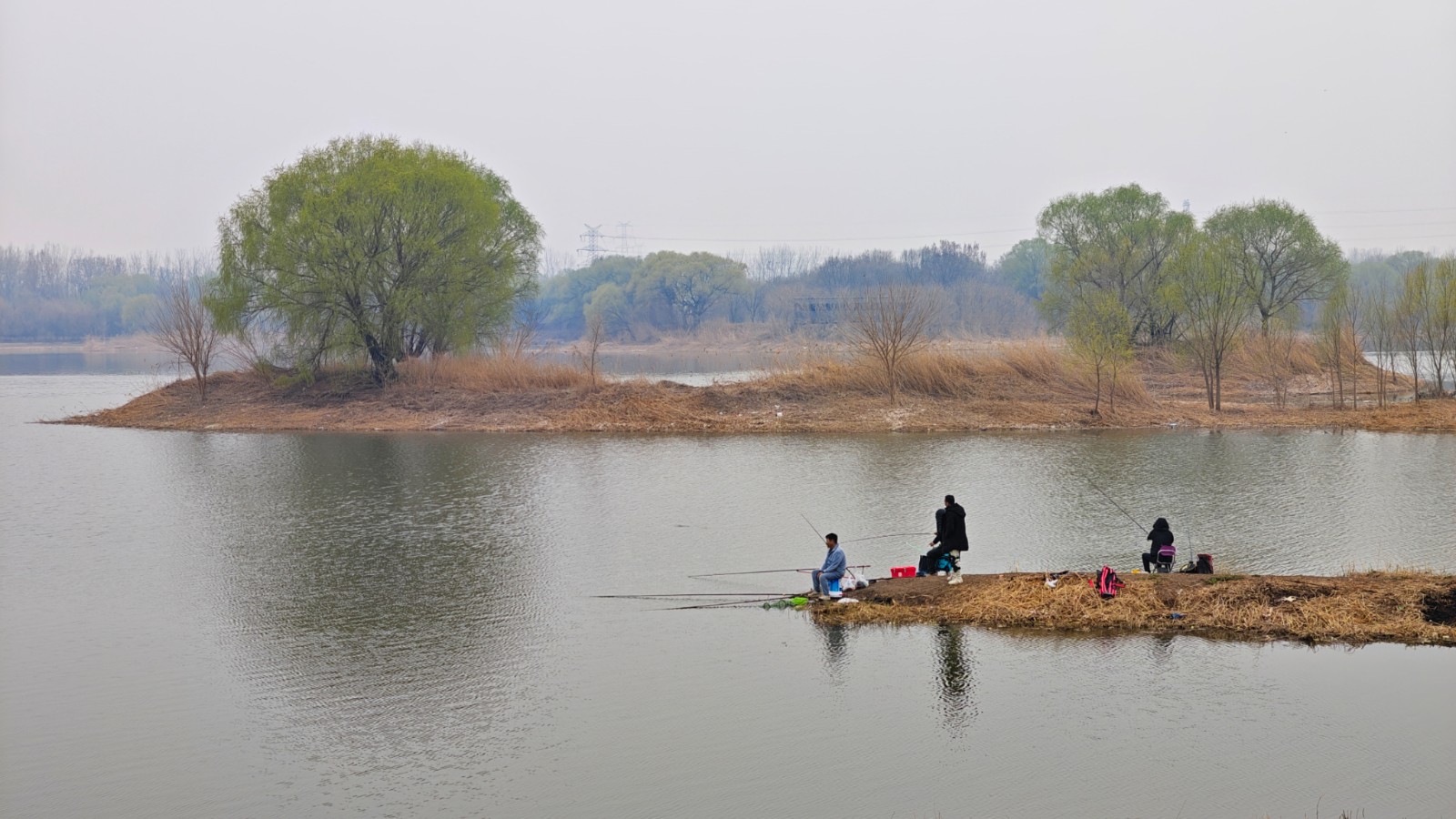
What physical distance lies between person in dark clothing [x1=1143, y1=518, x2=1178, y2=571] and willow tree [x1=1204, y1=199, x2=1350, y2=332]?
45698 millimetres

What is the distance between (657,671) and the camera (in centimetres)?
1395

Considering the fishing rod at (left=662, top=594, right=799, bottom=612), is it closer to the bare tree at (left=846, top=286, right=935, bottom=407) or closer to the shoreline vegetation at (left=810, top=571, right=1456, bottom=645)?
the shoreline vegetation at (left=810, top=571, right=1456, bottom=645)

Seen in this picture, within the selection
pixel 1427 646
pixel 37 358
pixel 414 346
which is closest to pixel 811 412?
pixel 414 346

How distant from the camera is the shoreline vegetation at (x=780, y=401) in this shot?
128 ft

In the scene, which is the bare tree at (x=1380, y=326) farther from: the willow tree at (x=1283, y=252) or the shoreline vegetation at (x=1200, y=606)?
the shoreline vegetation at (x=1200, y=606)

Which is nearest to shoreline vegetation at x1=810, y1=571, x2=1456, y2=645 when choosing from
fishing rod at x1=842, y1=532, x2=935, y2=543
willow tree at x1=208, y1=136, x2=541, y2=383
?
fishing rod at x1=842, y1=532, x2=935, y2=543

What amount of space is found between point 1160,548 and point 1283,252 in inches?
1915

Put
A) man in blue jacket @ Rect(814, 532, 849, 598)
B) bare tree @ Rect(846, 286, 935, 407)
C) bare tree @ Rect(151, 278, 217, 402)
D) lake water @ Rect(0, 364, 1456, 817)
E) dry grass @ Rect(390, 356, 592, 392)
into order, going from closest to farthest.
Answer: lake water @ Rect(0, 364, 1456, 817) < man in blue jacket @ Rect(814, 532, 849, 598) < bare tree @ Rect(846, 286, 935, 407) < dry grass @ Rect(390, 356, 592, 392) < bare tree @ Rect(151, 278, 217, 402)

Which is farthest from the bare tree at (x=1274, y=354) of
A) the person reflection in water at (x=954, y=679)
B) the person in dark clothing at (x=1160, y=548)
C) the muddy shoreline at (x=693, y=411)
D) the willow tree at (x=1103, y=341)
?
the person reflection in water at (x=954, y=679)

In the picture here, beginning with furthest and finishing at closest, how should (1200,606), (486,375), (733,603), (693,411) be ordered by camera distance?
(486,375) < (693,411) < (733,603) < (1200,606)

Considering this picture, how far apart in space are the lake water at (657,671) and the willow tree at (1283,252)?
3501cm

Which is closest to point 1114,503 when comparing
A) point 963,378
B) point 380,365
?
point 963,378

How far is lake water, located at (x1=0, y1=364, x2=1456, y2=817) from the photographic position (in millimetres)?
10789

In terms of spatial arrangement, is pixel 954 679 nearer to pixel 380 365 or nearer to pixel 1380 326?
pixel 380 365
